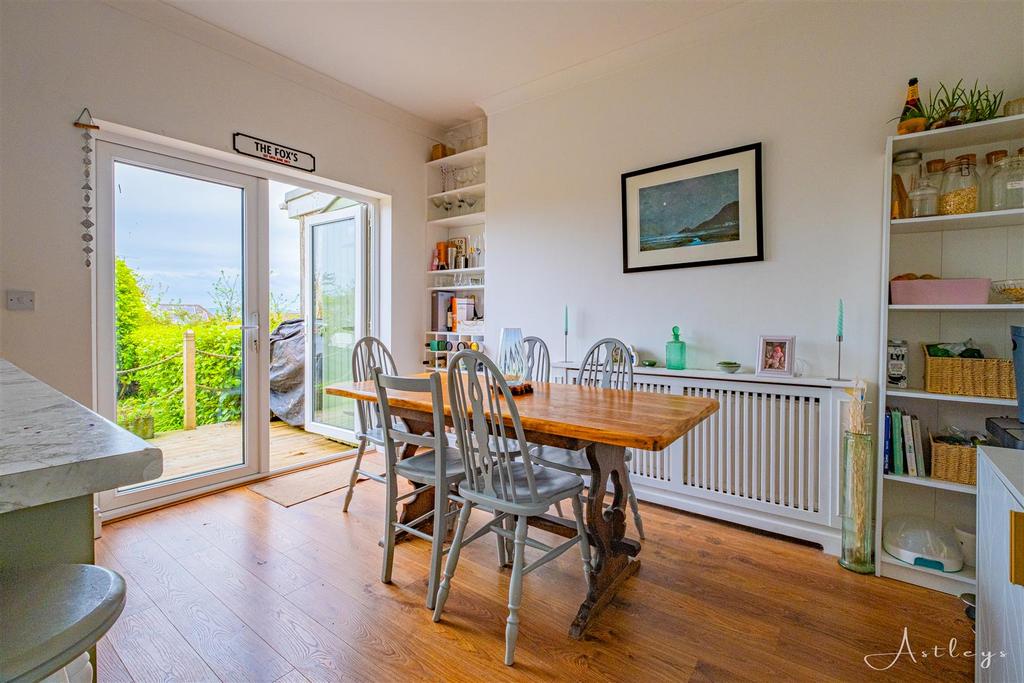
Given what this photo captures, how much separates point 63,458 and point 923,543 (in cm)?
279

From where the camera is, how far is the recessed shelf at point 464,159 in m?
3.84

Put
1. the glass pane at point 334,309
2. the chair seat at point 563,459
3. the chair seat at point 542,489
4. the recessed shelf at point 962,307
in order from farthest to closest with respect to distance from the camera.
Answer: the glass pane at point 334,309
the chair seat at point 563,459
the recessed shelf at point 962,307
the chair seat at point 542,489

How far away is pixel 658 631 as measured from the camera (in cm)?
167

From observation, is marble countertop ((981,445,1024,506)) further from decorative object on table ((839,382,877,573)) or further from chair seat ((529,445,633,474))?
chair seat ((529,445,633,474))

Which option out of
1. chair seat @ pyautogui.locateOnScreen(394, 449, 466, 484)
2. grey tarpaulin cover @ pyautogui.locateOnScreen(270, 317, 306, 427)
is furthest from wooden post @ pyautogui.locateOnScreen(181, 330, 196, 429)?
chair seat @ pyautogui.locateOnScreen(394, 449, 466, 484)

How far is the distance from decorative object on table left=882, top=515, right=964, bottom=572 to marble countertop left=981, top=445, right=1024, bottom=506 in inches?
43.0

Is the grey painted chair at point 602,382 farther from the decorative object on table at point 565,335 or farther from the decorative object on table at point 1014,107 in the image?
the decorative object on table at point 1014,107

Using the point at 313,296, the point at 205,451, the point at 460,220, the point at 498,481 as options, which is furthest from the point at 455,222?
the point at 498,481

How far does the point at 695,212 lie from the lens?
276 cm

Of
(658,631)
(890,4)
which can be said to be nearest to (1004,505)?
(658,631)

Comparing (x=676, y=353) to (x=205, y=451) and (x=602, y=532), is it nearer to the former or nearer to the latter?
(x=602, y=532)

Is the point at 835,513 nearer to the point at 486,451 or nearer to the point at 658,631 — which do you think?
the point at 658,631

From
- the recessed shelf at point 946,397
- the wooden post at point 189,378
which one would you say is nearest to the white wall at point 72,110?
the wooden post at point 189,378

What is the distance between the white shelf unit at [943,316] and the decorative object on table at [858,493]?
0.15 ft
